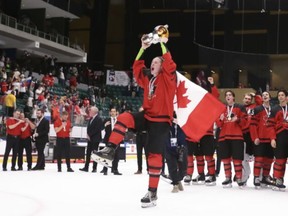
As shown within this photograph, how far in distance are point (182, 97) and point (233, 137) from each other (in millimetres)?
2128

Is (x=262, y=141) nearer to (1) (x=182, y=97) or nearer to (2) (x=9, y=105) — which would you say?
(1) (x=182, y=97)

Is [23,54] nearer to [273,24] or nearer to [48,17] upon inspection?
[48,17]

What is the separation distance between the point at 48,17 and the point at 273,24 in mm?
16231

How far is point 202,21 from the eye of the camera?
35.3 metres

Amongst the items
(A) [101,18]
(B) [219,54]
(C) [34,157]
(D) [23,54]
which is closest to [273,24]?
(B) [219,54]

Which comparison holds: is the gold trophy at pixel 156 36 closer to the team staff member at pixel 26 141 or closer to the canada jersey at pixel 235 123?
the canada jersey at pixel 235 123

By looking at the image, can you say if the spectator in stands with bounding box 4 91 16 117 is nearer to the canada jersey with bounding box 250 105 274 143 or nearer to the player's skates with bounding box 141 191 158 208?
the canada jersey with bounding box 250 105 274 143

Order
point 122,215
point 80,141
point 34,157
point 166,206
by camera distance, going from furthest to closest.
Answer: point 80,141, point 34,157, point 166,206, point 122,215

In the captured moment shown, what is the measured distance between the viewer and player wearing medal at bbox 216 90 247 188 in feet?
25.8

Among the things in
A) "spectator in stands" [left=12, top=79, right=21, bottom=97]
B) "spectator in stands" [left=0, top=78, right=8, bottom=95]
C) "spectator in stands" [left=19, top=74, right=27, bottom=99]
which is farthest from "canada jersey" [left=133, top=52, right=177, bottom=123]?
"spectator in stands" [left=19, top=74, right=27, bottom=99]

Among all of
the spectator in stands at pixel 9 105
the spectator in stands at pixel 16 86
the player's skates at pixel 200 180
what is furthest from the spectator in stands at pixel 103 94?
the player's skates at pixel 200 180

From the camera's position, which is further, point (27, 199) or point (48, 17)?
point (48, 17)

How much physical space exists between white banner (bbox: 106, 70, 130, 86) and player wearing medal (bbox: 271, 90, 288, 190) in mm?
24436

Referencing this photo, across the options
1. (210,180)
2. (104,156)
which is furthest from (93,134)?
(104,156)
